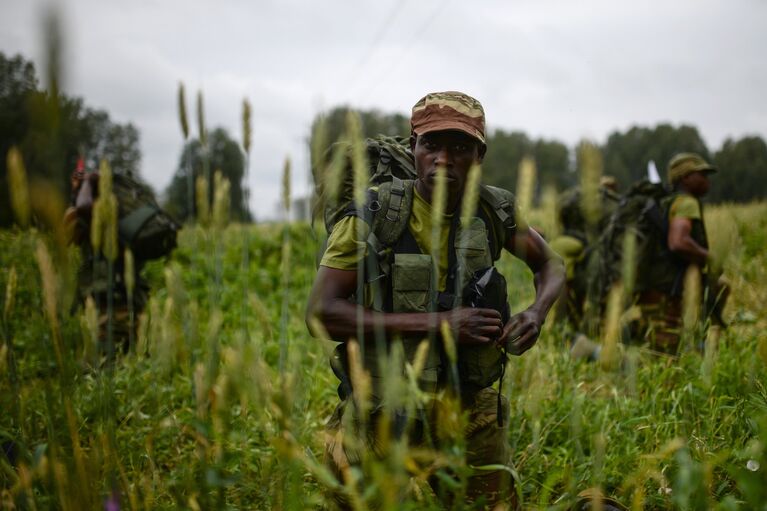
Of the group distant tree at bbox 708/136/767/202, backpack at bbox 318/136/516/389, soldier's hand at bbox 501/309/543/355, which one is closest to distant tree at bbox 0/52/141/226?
backpack at bbox 318/136/516/389

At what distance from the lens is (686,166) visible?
15.5ft

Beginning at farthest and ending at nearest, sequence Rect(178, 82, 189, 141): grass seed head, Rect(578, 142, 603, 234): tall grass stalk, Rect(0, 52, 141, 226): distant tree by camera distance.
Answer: Rect(178, 82, 189, 141): grass seed head → Rect(578, 142, 603, 234): tall grass stalk → Rect(0, 52, 141, 226): distant tree

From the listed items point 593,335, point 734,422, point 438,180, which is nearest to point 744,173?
point 593,335

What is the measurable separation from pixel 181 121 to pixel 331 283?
694mm

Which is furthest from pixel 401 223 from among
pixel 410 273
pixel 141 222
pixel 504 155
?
pixel 504 155

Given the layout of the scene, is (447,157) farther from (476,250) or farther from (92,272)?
(92,272)

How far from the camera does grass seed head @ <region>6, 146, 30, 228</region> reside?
1.16 m

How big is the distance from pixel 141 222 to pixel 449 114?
3.39 metres

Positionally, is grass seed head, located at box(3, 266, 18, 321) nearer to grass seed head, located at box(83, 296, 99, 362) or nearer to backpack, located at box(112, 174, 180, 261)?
grass seed head, located at box(83, 296, 99, 362)

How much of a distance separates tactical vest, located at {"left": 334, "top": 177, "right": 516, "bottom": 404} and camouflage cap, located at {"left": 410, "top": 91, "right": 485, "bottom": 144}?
0.75ft

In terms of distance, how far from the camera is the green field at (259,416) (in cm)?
111

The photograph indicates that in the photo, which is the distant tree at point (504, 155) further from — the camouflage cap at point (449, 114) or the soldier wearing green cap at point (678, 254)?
the camouflage cap at point (449, 114)

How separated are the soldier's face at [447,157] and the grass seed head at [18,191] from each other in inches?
46.8

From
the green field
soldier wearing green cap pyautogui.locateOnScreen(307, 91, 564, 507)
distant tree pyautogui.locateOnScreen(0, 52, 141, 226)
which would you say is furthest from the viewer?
soldier wearing green cap pyautogui.locateOnScreen(307, 91, 564, 507)
